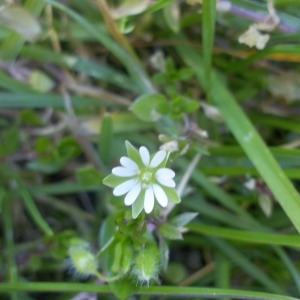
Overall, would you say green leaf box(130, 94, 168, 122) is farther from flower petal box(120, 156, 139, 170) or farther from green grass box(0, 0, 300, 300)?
flower petal box(120, 156, 139, 170)

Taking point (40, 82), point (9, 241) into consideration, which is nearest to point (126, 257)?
point (9, 241)

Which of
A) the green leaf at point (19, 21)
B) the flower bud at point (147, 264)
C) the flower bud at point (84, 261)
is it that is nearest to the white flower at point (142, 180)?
the flower bud at point (147, 264)

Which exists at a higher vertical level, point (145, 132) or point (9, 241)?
point (145, 132)

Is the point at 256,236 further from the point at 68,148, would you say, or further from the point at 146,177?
the point at 68,148

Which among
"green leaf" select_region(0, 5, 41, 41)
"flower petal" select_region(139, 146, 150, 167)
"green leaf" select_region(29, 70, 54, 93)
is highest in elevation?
"green leaf" select_region(0, 5, 41, 41)

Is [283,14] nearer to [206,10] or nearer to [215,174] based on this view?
[206,10]

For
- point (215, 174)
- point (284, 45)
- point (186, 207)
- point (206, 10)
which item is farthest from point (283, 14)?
A: point (186, 207)

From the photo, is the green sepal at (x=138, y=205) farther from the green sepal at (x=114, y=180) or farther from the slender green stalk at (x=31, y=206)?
the slender green stalk at (x=31, y=206)

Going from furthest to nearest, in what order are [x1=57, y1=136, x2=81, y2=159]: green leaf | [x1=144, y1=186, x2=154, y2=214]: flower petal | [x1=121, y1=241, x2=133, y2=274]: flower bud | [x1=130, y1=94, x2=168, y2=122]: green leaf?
[x1=57, y1=136, x2=81, y2=159]: green leaf < [x1=130, y1=94, x2=168, y2=122]: green leaf < [x1=121, y1=241, x2=133, y2=274]: flower bud < [x1=144, y1=186, x2=154, y2=214]: flower petal

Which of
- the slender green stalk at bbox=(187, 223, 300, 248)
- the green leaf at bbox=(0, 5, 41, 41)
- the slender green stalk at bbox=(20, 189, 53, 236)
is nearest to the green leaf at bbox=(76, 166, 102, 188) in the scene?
the slender green stalk at bbox=(20, 189, 53, 236)

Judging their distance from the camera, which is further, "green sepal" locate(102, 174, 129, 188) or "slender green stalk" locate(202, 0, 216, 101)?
"slender green stalk" locate(202, 0, 216, 101)
